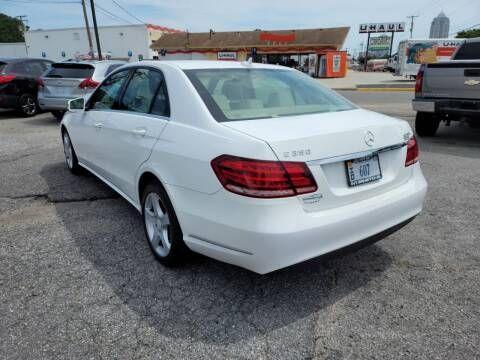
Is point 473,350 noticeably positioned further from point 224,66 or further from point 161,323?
point 224,66

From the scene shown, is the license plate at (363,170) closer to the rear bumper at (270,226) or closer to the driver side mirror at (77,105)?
the rear bumper at (270,226)

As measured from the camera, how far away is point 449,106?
723cm

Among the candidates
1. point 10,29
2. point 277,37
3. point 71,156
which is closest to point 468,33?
point 277,37

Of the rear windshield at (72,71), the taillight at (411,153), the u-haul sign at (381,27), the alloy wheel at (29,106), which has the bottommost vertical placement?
the alloy wheel at (29,106)

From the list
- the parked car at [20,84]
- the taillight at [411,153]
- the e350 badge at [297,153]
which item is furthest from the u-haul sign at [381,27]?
the e350 badge at [297,153]

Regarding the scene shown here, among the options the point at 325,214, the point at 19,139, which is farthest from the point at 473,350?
the point at 19,139

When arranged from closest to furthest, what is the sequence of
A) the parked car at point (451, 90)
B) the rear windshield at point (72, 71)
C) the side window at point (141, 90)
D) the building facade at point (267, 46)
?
the side window at point (141, 90) < the parked car at point (451, 90) < the rear windshield at point (72, 71) < the building facade at point (267, 46)

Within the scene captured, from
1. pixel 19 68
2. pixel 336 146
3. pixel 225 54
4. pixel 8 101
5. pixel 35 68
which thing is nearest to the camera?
pixel 336 146

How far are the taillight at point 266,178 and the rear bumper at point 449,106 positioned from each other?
5.91m

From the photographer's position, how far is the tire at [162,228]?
2.95m

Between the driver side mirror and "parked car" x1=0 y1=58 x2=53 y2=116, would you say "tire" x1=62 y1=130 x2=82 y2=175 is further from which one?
"parked car" x1=0 y1=58 x2=53 y2=116

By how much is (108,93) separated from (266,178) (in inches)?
105

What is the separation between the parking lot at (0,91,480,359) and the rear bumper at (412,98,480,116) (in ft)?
11.0

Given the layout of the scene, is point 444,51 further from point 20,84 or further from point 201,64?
point 201,64
